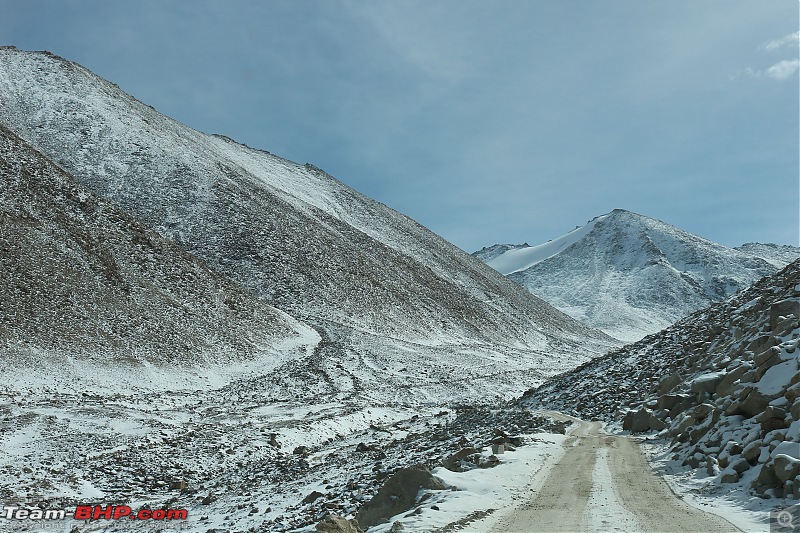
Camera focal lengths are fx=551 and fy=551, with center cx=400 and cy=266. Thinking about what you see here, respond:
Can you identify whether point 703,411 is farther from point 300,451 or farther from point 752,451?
point 300,451

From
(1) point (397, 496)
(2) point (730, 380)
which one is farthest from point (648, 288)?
(1) point (397, 496)

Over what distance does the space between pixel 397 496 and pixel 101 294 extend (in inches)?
1580

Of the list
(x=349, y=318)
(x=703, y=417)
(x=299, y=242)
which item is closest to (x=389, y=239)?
(x=299, y=242)

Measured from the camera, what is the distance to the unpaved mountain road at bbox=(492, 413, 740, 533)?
927 centimetres

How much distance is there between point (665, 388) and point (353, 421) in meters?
16.9

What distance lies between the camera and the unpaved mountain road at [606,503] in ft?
30.4

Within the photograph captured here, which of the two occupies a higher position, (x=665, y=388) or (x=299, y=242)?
(x=299, y=242)

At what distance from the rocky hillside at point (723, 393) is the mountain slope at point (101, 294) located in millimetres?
26708

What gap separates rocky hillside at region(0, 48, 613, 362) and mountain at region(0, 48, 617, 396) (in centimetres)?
25

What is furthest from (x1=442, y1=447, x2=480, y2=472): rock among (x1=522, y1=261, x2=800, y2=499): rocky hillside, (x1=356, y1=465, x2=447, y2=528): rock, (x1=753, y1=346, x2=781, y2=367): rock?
(x1=753, y1=346, x2=781, y2=367): rock

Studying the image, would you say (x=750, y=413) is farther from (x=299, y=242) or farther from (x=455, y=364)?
(x=299, y=242)

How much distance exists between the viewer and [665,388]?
2311 cm
